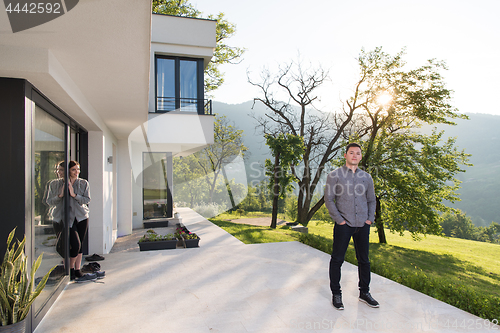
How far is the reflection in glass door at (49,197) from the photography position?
123 inches

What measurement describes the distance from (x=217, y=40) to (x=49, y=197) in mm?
17997

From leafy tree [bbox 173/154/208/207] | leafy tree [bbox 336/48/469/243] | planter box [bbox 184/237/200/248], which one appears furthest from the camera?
leafy tree [bbox 173/154/208/207]

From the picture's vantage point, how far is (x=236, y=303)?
11.8ft

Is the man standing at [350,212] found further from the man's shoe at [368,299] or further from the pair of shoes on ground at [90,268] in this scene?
the pair of shoes on ground at [90,268]

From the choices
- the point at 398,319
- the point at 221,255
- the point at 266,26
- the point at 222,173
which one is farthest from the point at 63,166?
the point at 222,173

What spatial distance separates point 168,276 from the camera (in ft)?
15.3

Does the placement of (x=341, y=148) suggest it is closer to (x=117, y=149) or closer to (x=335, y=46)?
(x=335, y=46)

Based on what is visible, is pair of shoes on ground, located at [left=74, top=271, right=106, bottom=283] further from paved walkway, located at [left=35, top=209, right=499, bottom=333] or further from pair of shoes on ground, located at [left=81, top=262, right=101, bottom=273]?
pair of shoes on ground, located at [left=81, top=262, right=101, bottom=273]

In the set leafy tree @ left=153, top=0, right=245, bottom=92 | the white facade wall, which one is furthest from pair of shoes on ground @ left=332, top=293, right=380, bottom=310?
leafy tree @ left=153, top=0, right=245, bottom=92

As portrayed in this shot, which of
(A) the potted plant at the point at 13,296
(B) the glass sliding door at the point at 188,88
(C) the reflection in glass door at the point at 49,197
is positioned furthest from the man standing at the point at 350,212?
(B) the glass sliding door at the point at 188,88

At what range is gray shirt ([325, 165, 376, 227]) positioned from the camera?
338 cm

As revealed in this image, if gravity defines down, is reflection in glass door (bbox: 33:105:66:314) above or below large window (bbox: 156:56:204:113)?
below

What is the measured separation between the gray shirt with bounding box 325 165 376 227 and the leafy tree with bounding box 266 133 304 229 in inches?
422

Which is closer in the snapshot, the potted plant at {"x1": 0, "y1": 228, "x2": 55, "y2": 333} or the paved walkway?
the potted plant at {"x1": 0, "y1": 228, "x2": 55, "y2": 333}
